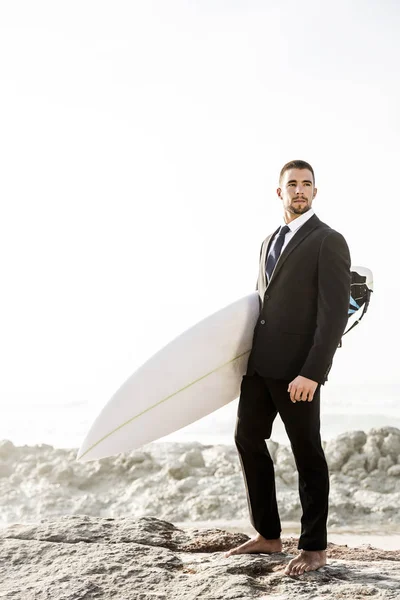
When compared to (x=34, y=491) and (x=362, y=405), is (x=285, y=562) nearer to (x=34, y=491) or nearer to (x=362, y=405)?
(x=34, y=491)

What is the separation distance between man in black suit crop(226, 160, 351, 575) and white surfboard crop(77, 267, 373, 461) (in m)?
0.29

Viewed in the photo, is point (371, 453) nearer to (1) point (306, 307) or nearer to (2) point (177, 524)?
(2) point (177, 524)

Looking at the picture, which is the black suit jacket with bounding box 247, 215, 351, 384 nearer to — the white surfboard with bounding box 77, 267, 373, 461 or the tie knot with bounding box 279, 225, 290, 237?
the tie knot with bounding box 279, 225, 290, 237

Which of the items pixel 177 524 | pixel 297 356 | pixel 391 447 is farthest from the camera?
pixel 391 447

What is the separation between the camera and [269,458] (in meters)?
2.66

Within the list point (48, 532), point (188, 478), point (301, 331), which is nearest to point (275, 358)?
point (301, 331)

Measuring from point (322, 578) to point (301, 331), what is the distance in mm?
907

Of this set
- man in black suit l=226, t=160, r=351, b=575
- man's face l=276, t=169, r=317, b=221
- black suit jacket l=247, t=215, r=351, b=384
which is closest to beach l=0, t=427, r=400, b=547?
man in black suit l=226, t=160, r=351, b=575

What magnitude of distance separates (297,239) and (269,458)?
3.03ft

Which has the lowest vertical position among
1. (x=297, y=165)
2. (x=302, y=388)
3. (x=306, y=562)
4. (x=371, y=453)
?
(x=306, y=562)

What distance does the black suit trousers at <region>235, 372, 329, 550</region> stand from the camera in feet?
8.04

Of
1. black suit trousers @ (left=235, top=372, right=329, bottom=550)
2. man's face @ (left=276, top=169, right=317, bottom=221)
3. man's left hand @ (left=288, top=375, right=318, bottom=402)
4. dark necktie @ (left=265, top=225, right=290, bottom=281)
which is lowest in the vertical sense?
black suit trousers @ (left=235, top=372, right=329, bottom=550)

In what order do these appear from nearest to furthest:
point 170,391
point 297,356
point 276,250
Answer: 1. point 297,356
2. point 276,250
3. point 170,391

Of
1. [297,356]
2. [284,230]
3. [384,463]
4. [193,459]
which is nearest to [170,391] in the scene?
[297,356]
